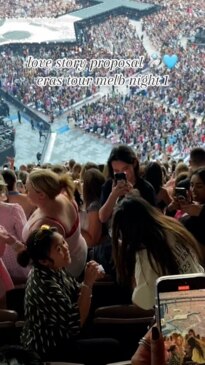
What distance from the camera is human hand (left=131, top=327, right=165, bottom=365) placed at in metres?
1.32

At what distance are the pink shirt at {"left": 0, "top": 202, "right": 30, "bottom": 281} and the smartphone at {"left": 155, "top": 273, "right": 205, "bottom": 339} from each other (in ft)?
4.10

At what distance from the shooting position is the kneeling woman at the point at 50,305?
1889 millimetres

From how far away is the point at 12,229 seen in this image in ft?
8.86

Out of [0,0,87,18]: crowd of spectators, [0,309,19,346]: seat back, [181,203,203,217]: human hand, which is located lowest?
[0,309,19,346]: seat back

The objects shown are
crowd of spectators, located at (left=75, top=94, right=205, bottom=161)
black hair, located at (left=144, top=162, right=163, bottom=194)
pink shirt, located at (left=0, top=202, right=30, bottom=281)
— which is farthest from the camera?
crowd of spectators, located at (left=75, top=94, right=205, bottom=161)

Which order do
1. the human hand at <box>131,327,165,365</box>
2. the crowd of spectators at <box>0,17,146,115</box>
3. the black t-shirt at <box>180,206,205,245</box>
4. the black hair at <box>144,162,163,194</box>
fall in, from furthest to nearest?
the crowd of spectators at <box>0,17,146,115</box> → the black hair at <box>144,162,163,194</box> → the black t-shirt at <box>180,206,205,245</box> → the human hand at <box>131,327,165,365</box>

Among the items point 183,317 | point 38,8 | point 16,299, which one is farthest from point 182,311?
point 38,8

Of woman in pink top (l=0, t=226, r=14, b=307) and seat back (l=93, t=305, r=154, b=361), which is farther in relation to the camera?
woman in pink top (l=0, t=226, r=14, b=307)

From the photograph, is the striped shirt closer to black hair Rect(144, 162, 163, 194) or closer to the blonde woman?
the blonde woman

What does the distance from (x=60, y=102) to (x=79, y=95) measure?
1.55 ft

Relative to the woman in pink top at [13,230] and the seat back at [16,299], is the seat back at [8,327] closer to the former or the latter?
the seat back at [16,299]

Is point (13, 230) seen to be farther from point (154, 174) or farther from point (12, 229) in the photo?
point (154, 174)

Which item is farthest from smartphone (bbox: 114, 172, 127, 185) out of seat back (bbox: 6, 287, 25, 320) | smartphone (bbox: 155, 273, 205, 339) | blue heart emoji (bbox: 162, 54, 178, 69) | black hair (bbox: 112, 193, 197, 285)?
blue heart emoji (bbox: 162, 54, 178, 69)

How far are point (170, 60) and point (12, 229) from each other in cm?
1191
